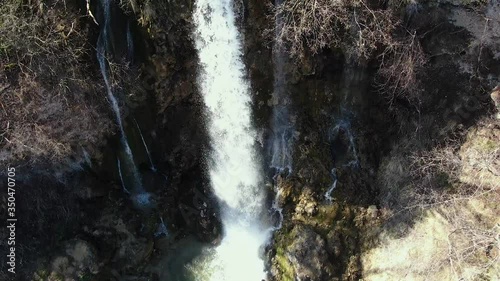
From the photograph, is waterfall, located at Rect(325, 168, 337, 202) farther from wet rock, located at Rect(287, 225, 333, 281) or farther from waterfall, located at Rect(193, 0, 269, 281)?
waterfall, located at Rect(193, 0, 269, 281)

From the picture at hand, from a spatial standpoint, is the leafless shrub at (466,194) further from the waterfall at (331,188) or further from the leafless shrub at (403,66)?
the waterfall at (331,188)

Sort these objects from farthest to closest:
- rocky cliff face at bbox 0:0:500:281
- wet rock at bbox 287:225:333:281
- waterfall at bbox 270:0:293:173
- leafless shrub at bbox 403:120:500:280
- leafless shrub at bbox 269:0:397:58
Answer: waterfall at bbox 270:0:293:173
wet rock at bbox 287:225:333:281
rocky cliff face at bbox 0:0:500:281
leafless shrub at bbox 269:0:397:58
leafless shrub at bbox 403:120:500:280

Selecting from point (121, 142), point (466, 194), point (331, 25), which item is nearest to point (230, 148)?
point (121, 142)

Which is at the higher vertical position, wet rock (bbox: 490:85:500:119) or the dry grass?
wet rock (bbox: 490:85:500:119)

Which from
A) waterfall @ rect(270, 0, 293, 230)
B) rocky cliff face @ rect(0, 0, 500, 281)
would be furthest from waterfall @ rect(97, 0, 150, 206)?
waterfall @ rect(270, 0, 293, 230)

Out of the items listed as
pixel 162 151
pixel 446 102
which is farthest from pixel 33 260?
pixel 446 102

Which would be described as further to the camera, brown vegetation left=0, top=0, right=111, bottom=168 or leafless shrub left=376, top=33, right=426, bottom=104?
leafless shrub left=376, top=33, right=426, bottom=104

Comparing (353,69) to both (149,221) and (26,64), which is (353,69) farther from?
(26,64)
